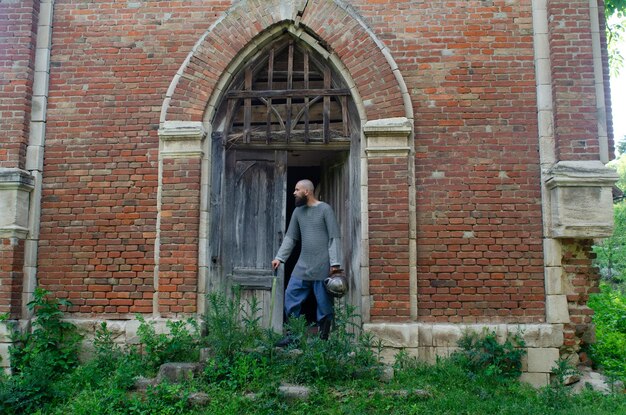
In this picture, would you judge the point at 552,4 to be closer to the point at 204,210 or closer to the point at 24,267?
the point at 204,210

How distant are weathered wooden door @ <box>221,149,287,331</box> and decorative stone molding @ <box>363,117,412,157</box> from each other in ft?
3.98

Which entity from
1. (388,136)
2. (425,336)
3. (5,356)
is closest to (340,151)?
(388,136)

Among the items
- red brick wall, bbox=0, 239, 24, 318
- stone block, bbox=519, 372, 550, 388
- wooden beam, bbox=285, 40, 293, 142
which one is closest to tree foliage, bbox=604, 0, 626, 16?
wooden beam, bbox=285, 40, 293, 142

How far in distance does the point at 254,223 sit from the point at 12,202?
9.37ft

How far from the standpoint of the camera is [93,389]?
210 inches

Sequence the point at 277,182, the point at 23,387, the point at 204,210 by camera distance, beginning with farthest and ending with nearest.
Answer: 1. the point at 277,182
2. the point at 204,210
3. the point at 23,387

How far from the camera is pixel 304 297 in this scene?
234 inches

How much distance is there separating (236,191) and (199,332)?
1.85 m

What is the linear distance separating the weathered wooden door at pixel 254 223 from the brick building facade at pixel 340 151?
0.04m

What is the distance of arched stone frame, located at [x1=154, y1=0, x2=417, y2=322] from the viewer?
6129 millimetres

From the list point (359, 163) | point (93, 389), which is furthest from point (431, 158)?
point (93, 389)

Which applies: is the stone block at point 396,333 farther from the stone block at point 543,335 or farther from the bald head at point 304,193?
the bald head at point 304,193

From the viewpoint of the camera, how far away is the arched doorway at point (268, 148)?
6555mm

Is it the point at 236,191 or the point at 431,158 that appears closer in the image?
the point at 431,158
